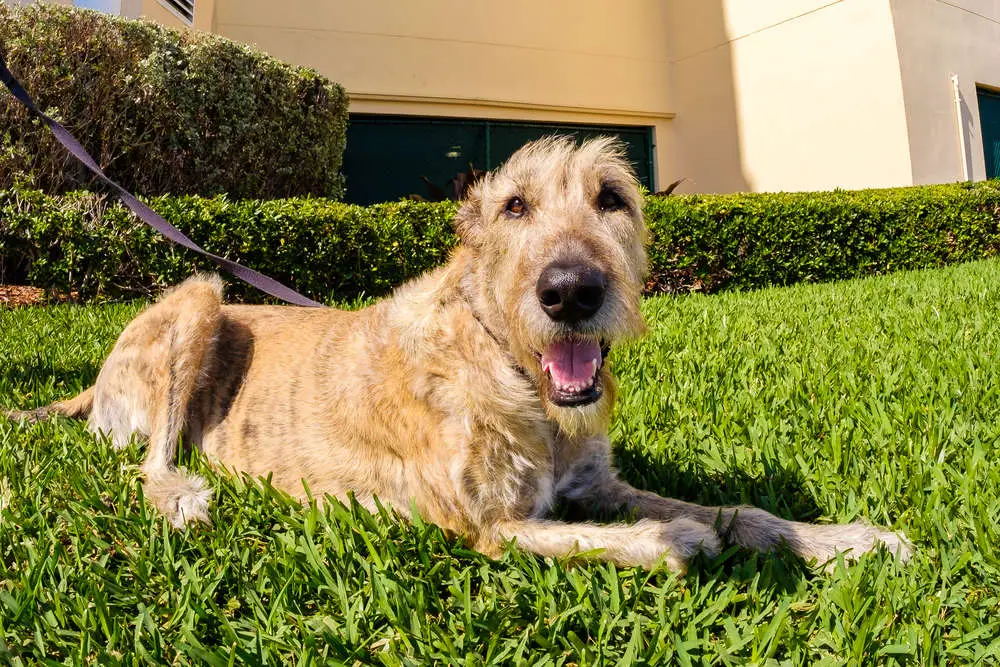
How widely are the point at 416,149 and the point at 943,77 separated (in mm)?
11702

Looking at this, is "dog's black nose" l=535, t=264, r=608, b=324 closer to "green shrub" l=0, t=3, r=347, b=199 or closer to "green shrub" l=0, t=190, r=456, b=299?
"green shrub" l=0, t=190, r=456, b=299

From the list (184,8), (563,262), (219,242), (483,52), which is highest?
(184,8)

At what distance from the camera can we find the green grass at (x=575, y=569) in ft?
5.89

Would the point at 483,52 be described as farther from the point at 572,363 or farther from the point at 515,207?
the point at 572,363

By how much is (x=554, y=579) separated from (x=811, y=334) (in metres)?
4.25

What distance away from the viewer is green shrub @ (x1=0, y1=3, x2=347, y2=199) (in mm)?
8156

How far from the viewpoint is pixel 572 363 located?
215cm

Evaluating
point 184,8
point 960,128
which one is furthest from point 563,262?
point 960,128

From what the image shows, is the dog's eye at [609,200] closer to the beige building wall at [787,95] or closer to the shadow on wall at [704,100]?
the beige building wall at [787,95]

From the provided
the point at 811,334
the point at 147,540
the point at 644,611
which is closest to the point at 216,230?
the point at 147,540

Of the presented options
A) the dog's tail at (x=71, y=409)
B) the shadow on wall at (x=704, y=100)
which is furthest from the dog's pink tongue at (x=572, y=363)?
the shadow on wall at (x=704, y=100)

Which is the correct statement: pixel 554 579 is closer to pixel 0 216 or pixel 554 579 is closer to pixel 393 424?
pixel 393 424

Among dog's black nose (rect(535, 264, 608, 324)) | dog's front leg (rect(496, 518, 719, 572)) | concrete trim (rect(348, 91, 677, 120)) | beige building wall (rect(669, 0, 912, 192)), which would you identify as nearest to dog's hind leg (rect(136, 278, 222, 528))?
dog's front leg (rect(496, 518, 719, 572))

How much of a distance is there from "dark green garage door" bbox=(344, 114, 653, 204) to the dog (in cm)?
1173
